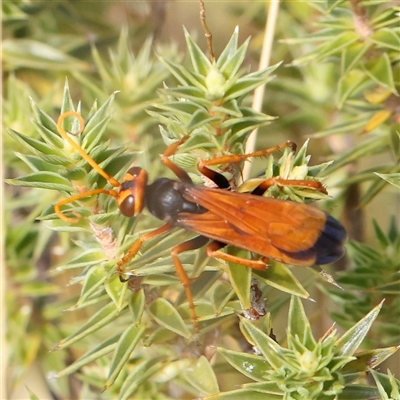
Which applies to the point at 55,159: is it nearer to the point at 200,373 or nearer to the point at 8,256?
the point at 200,373

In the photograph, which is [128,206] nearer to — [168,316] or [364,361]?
[168,316]

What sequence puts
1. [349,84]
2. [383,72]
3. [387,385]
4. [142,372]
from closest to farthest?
[387,385] < [142,372] < [383,72] < [349,84]

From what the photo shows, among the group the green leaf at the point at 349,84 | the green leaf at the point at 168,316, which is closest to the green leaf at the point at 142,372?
the green leaf at the point at 168,316

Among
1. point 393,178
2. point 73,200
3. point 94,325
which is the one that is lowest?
point 94,325

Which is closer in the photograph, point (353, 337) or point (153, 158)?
point (353, 337)

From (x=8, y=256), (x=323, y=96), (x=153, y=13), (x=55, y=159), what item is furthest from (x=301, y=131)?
(x=55, y=159)

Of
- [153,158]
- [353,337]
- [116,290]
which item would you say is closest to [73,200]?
[116,290]

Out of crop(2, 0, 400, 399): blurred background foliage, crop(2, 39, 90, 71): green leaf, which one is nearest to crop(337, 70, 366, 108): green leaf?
crop(2, 0, 400, 399): blurred background foliage

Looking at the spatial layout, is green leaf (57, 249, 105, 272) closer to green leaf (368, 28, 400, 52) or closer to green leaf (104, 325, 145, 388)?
green leaf (104, 325, 145, 388)
